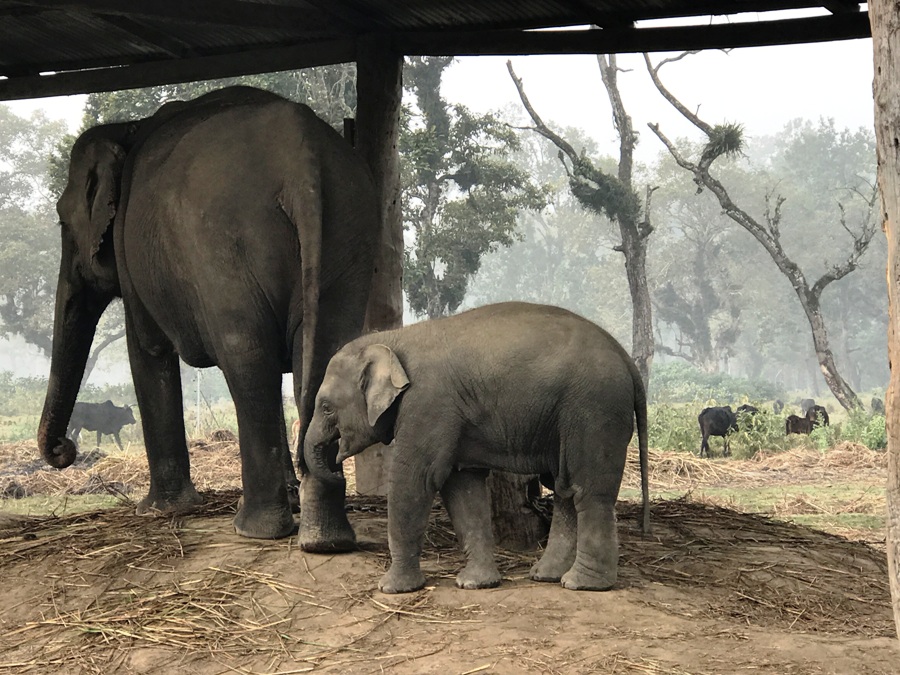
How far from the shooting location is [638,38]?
677 centimetres

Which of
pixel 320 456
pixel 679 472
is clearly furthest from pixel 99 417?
pixel 320 456

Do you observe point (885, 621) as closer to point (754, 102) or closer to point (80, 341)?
point (80, 341)

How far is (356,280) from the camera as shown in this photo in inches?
217

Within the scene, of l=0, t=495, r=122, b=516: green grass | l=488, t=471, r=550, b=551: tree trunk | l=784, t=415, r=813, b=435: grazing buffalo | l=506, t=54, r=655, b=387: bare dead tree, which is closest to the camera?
l=488, t=471, r=550, b=551: tree trunk

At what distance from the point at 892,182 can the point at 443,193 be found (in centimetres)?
2306

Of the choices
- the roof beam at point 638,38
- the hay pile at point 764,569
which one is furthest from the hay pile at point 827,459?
the roof beam at point 638,38

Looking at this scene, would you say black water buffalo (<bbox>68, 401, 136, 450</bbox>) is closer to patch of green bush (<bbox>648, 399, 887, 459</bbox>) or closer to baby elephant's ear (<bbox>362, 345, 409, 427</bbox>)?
patch of green bush (<bbox>648, 399, 887, 459</bbox>)

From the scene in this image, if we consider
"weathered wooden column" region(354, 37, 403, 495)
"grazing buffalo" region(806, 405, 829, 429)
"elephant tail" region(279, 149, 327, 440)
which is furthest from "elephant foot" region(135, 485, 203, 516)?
"grazing buffalo" region(806, 405, 829, 429)

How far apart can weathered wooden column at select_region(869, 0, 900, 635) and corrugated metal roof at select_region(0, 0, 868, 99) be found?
3.34 m

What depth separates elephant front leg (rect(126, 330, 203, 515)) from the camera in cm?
630

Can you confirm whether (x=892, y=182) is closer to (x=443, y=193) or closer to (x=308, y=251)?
(x=308, y=251)

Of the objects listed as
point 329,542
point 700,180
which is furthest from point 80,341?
point 700,180

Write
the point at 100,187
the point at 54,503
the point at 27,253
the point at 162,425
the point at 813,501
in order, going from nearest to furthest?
the point at 100,187
the point at 162,425
the point at 813,501
the point at 54,503
the point at 27,253

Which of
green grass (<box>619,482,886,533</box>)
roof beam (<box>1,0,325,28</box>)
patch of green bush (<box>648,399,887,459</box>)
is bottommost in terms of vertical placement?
green grass (<box>619,482,886,533</box>)
